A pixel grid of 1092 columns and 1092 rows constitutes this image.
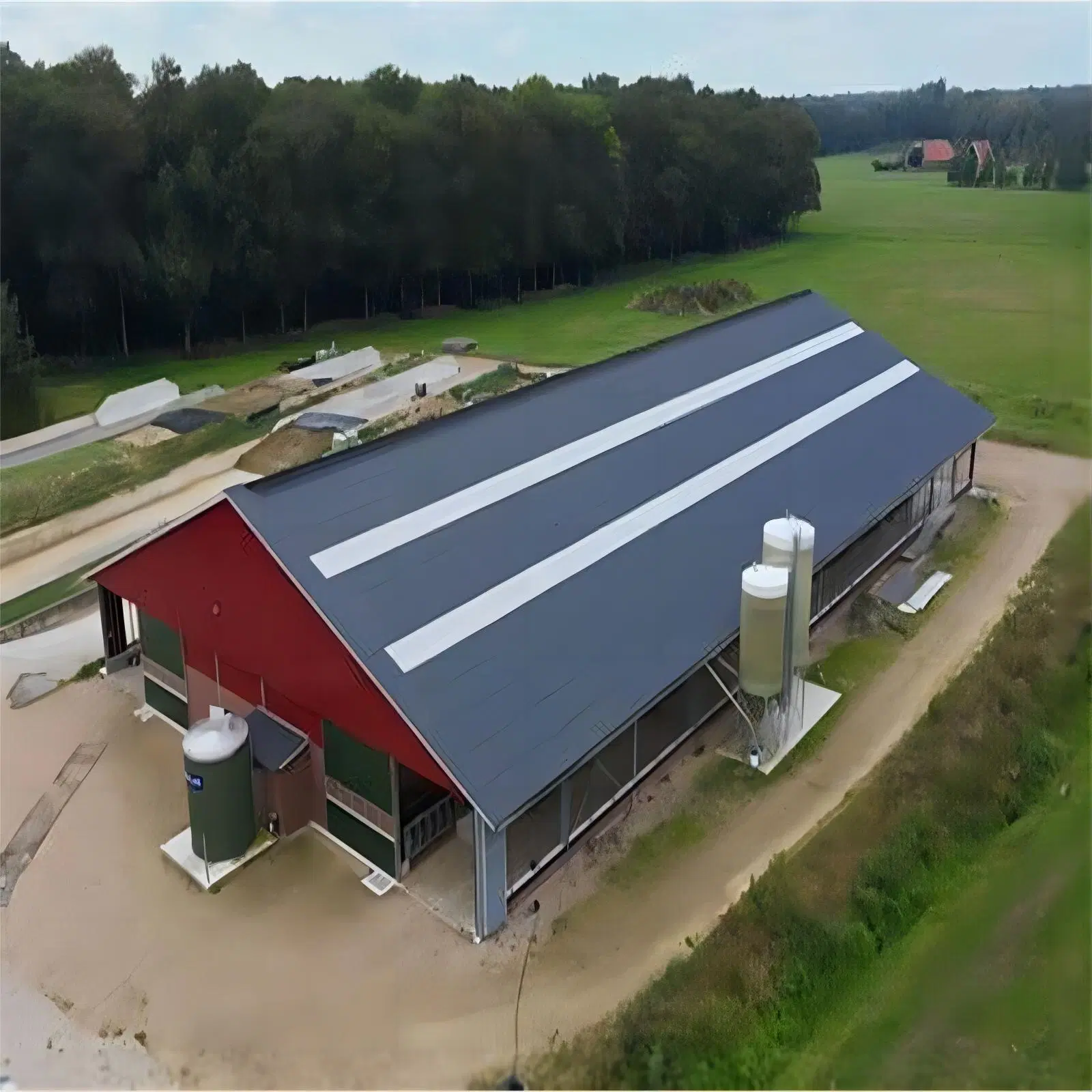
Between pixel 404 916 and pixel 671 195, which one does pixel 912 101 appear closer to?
pixel 671 195

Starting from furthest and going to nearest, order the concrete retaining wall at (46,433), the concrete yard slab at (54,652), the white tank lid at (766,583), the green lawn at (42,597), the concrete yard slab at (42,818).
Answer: the concrete retaining wall at (46,433), the green lawn at (42,597), the concrete yard slab at (54,652), the white tank lid at (766,583), the concrete yard slab at (42,818)

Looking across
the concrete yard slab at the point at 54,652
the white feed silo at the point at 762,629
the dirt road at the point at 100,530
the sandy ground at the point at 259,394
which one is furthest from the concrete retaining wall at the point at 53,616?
the sandy ground at the point at 259,394

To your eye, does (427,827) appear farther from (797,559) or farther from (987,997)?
(987,997)

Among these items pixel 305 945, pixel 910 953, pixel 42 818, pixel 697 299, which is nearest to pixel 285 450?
pixel 42 818

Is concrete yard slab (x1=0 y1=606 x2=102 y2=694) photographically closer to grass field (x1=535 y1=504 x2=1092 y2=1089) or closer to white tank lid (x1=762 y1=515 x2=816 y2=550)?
grass field (x1=535 y1=504 x2=1092 y2=1089)

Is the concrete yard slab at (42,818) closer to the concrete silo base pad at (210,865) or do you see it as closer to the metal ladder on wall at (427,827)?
the concrete silo base pad at (210,865)

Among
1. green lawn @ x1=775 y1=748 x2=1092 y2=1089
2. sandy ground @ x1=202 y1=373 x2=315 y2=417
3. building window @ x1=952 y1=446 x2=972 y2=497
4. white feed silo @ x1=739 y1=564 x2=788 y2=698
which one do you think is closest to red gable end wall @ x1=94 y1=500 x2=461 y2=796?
green lawn @ x1=775 y1=748 x2=1092 y2=1089
